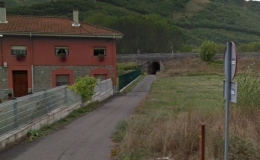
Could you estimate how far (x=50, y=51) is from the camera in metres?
23.4

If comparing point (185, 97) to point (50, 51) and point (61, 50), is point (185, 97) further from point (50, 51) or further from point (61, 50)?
point (50, 51)

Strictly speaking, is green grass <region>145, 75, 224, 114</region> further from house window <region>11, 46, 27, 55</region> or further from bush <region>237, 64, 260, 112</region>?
house window <region>11, 46, 27, 55</region>

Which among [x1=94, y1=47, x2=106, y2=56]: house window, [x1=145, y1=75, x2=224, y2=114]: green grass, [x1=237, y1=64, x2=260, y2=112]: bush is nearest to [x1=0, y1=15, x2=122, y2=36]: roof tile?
[x1=94, y1=47, x2=106, y2=56]: house window

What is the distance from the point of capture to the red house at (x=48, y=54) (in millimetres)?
22750

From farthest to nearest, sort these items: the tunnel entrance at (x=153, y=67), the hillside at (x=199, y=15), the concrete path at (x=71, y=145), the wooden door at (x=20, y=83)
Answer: the hillside at (x=199, y=15), the tunnel entrance at (x=153, y=67), the wooden door at (x=20, y=83), the concrete path at (x=71, y=145)

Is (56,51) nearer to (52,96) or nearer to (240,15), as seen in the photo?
(52,96)

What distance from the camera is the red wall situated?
74.4 ft

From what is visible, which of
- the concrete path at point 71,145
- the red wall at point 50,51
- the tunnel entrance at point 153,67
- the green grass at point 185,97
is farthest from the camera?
the tunnel entrance at point 153,67

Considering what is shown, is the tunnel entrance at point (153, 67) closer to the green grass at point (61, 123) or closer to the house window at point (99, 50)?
the house window at point (99, 50)

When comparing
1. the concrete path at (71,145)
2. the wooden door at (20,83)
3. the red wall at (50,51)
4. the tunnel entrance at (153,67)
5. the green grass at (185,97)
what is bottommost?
the concrete path at (71,145)

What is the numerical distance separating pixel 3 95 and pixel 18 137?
17.0 meters

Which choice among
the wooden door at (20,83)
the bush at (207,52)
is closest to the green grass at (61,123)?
the wooden door at (20,83)

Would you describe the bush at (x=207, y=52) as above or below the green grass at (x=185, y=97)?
above

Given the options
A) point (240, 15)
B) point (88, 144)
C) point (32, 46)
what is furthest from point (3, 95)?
point (240, 15)
